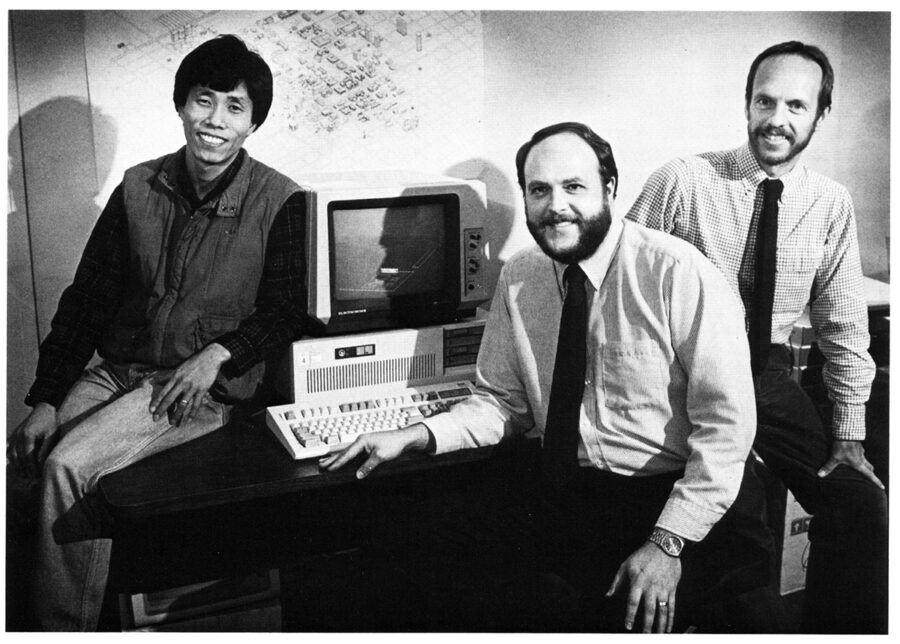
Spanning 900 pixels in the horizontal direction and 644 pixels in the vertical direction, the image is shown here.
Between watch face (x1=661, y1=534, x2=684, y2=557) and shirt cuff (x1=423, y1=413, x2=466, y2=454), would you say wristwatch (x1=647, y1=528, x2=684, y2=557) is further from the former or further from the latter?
shirt cuff (x1=423, y1=413, x2=466, y2=454)

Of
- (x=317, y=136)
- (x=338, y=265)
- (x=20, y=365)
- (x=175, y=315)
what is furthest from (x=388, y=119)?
(x=20, y=365)

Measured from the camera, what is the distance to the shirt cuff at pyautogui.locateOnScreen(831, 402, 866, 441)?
1.95 metres

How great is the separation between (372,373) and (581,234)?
58 cm

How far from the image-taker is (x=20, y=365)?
6.33 feet

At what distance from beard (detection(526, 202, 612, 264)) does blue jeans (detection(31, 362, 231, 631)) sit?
0.84 meters

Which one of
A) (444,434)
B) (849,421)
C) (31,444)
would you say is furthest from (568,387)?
(31,444)

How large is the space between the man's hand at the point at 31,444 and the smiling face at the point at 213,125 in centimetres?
62

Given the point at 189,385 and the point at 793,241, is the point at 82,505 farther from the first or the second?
the point at 793,241

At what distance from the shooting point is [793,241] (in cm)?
192

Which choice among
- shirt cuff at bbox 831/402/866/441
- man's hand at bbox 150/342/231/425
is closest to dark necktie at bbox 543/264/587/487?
shirt cuff at bbox 831/402/866/441

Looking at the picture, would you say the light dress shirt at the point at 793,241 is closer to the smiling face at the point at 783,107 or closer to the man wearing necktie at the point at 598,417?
the smiling face at the point at 783,107

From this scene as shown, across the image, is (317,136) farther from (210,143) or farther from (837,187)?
(837,187)
